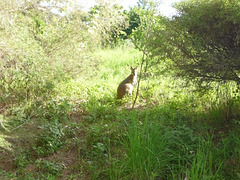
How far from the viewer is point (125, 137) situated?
4.67 m

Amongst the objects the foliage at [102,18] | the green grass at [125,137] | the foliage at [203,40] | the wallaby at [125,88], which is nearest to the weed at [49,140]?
the green grass at [125,137]

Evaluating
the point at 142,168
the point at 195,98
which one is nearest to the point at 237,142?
the point at 142,168

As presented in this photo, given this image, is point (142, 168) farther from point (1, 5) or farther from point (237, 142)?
point (1, 5)

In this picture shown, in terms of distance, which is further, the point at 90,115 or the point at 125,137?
the point at 90,115

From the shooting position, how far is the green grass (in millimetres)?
3730

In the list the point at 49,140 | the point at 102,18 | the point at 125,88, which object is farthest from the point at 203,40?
the point at 102,18

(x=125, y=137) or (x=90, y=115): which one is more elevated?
(x=90, y=115)

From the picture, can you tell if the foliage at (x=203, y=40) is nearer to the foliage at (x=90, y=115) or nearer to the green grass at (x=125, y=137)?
the foliage at (x=90, y=115)

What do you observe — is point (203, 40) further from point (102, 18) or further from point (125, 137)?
point (102, 18)

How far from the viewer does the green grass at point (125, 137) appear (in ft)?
12.2

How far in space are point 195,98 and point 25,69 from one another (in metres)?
3.55

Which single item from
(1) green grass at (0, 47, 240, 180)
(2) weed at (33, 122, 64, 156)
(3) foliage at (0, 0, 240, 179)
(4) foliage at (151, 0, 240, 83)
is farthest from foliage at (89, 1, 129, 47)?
(2) weed at (33, 122, 64, 156)

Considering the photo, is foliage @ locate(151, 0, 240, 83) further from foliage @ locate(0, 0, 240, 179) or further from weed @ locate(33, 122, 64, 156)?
weed @ locate(33, 122, 64, 156)

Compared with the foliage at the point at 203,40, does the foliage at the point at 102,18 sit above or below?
above
